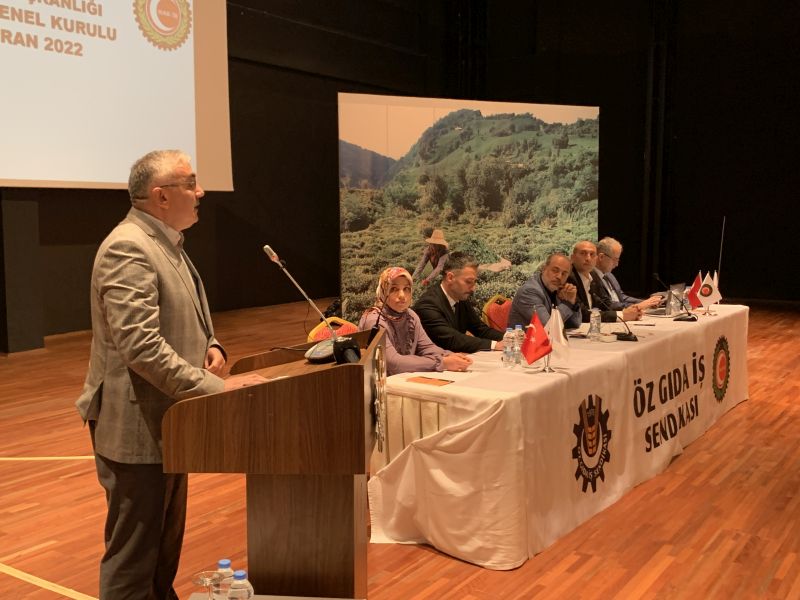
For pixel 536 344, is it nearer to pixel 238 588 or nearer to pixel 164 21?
pixel 238 588

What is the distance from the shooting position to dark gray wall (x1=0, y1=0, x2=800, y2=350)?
10.5 meters

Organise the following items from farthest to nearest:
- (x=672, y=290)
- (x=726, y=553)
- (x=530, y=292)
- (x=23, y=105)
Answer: (x=23, y=105), (x=672, y=290), (x=530, y=292), (x=726, y=553)

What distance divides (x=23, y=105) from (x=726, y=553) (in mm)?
6086

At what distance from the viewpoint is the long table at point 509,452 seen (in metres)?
3.04

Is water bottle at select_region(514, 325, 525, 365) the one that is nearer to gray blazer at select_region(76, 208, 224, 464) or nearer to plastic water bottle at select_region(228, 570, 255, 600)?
gray blazer at select_region(76, 208, 224, 464)

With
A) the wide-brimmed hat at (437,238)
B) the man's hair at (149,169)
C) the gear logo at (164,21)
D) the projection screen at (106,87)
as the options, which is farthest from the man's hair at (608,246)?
the man's hair at (149,169)

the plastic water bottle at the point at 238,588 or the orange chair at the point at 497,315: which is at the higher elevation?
the orange chair at the point at 497,315

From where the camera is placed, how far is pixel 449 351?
4031mm

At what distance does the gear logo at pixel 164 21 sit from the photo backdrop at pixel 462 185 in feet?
6.21

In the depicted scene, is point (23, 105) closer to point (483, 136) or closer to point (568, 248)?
point (483, 136)

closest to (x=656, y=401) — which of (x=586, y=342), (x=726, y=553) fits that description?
(x=586, y=342)

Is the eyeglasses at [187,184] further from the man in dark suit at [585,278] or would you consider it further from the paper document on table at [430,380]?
the man in dark suit at [585,278]

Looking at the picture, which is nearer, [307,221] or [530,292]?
[530,292]

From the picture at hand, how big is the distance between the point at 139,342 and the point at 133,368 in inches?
3.0
